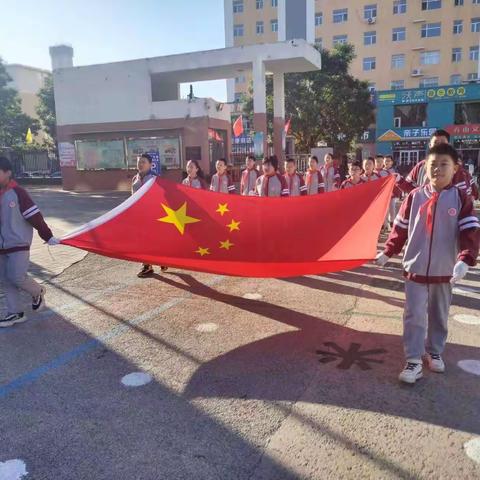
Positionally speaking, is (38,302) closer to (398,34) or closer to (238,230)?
(238,230)

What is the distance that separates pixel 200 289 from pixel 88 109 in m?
20.1

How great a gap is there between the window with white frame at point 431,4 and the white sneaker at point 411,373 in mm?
52225

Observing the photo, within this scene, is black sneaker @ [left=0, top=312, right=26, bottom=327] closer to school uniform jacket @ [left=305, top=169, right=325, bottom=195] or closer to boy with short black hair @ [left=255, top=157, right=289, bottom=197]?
boy with short black hair @ [left=255, top=157, right=289, bottom=197]

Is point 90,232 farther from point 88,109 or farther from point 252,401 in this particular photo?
point 88,109

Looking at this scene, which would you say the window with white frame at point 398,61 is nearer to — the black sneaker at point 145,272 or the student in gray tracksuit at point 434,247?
the black sneaker at point 145,272

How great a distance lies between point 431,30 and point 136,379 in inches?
2076

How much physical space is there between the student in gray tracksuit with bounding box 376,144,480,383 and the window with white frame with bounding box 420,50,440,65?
5087 cm

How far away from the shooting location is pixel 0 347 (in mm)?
4578

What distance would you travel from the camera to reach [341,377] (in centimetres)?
379

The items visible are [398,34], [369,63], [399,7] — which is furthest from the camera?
[369,63]

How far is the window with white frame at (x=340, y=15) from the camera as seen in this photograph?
5022 cm

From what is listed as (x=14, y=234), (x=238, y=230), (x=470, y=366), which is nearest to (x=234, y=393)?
(x=470, y=366)

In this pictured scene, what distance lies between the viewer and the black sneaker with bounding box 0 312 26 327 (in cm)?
511

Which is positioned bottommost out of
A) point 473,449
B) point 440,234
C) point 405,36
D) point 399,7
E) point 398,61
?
point 473,449
